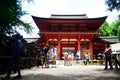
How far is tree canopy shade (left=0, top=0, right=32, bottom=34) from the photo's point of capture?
12440mm

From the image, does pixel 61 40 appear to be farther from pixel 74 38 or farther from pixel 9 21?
pixel 9 21

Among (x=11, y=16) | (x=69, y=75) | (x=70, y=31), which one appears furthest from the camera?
(x=70, y=31)

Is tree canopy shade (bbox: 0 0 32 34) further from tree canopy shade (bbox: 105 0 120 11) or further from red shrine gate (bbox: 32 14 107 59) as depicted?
red shrine gate (bbox: 32 14 107 59)

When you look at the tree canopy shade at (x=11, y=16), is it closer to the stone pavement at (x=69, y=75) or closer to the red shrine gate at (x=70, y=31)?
the stone pavement at (x=69, y=75)

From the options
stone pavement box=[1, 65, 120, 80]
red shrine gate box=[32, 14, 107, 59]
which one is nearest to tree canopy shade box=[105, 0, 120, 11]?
stone pavement box=[1, 65, 120, 80]

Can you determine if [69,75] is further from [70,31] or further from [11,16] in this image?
[70,31]

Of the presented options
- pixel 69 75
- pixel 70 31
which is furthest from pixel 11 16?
pixel 70 31

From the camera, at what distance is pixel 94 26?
38781 millimetres

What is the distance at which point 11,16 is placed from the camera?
534 inches

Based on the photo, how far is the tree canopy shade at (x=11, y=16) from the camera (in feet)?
40.8

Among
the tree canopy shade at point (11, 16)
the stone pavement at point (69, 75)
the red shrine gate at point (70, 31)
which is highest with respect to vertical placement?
the red shrine gate at point (70, 31)

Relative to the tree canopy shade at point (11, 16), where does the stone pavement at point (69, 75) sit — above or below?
below

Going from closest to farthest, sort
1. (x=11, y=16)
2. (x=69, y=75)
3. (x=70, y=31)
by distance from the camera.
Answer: (x=69, y=75) → (x=11, y=16) → (x=70, y=31)

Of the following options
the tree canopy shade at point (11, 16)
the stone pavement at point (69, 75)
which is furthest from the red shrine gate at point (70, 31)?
the stone pavement at point (69, 75)
